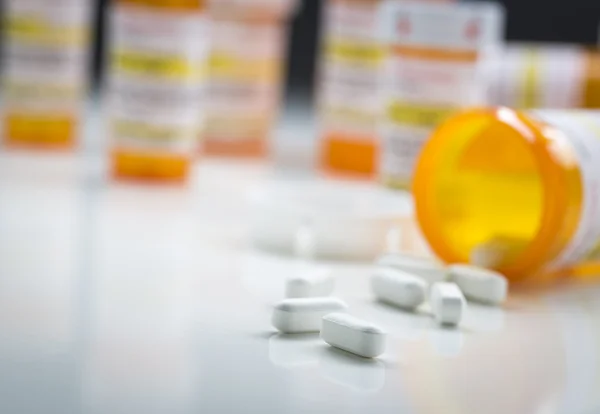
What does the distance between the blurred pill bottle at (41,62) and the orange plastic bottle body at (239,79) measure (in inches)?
6.9

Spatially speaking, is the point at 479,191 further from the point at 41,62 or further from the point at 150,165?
the point at 41,62

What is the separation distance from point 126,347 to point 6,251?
0.27m

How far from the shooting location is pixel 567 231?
31.4 inches

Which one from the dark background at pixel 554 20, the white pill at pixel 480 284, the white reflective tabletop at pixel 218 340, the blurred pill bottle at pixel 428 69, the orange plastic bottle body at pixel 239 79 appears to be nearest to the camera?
the white reflective tabletop at pixel 218 340

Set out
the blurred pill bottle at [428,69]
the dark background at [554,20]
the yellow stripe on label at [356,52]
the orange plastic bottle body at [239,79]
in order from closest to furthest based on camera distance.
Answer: the blurred pill bottle at [428,69] → the yellow stripe on label at [356,52] → the orange plastic bottle body at [239,79] → the dark background at [554,20]

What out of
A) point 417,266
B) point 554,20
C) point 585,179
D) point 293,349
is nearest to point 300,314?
point 293,349

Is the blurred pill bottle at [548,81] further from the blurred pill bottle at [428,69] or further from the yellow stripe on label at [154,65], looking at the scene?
the yellow stripe on label at [154,65]

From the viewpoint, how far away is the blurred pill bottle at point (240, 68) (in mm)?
1403

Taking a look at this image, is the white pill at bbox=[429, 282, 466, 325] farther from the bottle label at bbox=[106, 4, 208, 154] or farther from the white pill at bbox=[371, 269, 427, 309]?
the bottle label at bbox=[106, 4, 208, 154]

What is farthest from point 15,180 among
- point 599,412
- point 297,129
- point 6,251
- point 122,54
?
point 297,129

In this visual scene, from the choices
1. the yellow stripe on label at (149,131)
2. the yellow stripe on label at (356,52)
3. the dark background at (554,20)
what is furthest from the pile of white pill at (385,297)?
the dark background at (554,20)

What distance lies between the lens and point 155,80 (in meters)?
1.16

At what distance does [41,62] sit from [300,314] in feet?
2.54

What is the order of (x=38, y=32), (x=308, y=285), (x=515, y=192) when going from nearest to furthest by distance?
(x=308, y=285) → (x=515, y=192) → (x=38, y=32)
